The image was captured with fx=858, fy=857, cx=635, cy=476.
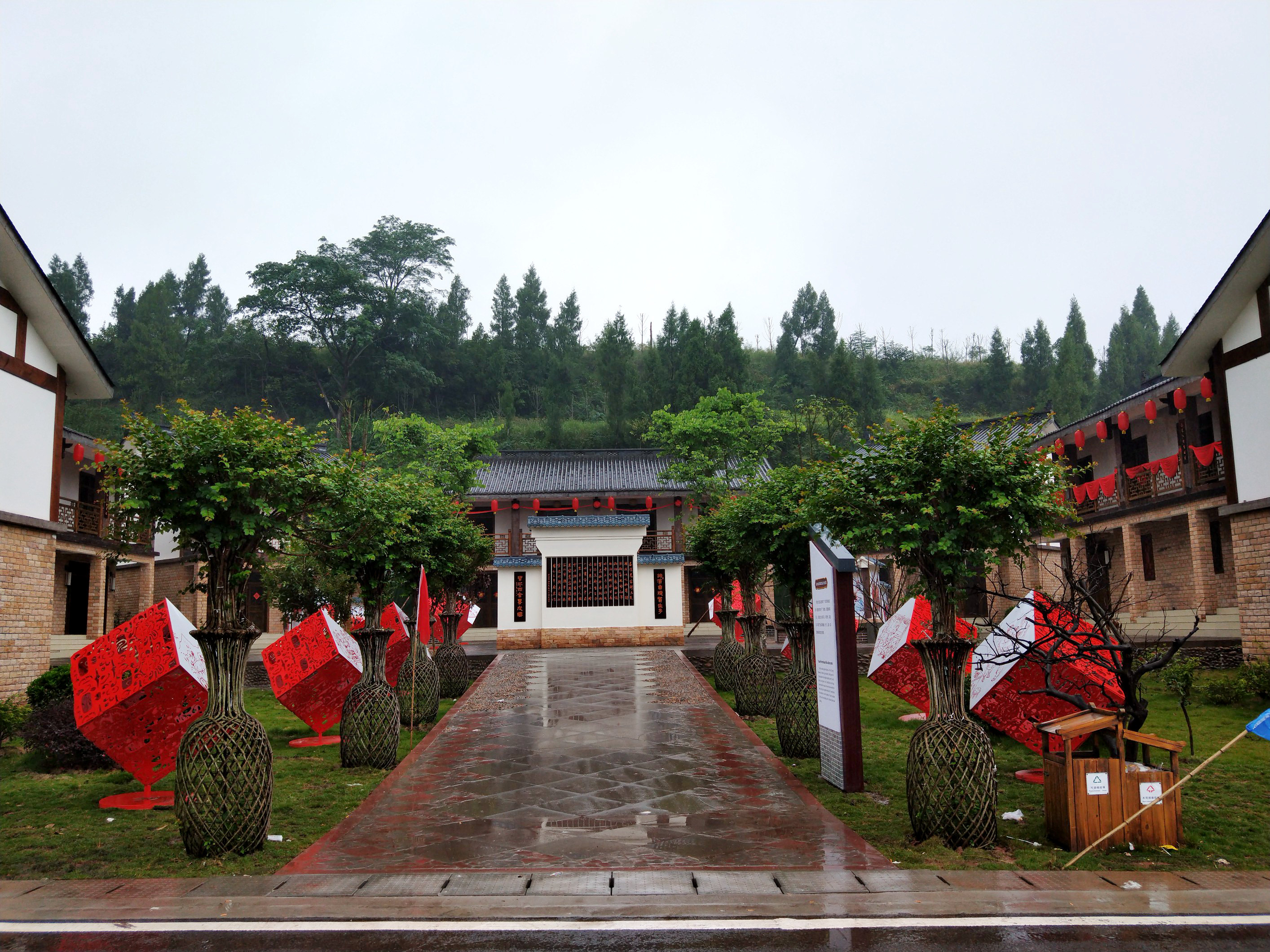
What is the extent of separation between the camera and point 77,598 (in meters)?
21.5

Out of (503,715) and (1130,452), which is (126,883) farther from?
(1130,452)

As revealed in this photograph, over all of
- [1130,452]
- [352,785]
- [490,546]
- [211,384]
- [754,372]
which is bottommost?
[352,785]


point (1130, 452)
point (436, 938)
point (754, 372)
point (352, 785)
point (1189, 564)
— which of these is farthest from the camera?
point (754, 372)

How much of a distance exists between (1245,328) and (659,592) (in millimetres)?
15396

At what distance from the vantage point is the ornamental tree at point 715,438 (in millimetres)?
25156

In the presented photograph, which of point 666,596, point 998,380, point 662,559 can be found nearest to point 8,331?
point 662,559

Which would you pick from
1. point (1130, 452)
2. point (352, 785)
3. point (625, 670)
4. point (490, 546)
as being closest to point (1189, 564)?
point (1130, 452)

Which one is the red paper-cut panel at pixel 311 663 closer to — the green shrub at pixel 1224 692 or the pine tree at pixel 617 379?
the green shrub at pixel 1224 692

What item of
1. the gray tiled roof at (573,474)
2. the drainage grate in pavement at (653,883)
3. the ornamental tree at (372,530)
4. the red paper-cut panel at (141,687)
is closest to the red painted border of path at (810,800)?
the drainage grate in pavement at (653,883)

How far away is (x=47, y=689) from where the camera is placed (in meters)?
11.5

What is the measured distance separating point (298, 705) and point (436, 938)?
265 inches

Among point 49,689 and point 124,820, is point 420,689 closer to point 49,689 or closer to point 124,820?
point 49,689

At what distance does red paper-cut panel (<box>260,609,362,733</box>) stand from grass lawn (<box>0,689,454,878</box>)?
0.75 m

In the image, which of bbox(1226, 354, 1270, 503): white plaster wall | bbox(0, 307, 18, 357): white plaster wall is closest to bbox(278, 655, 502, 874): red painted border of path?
bbox(0, 307, 18, 357): white plaster wall
